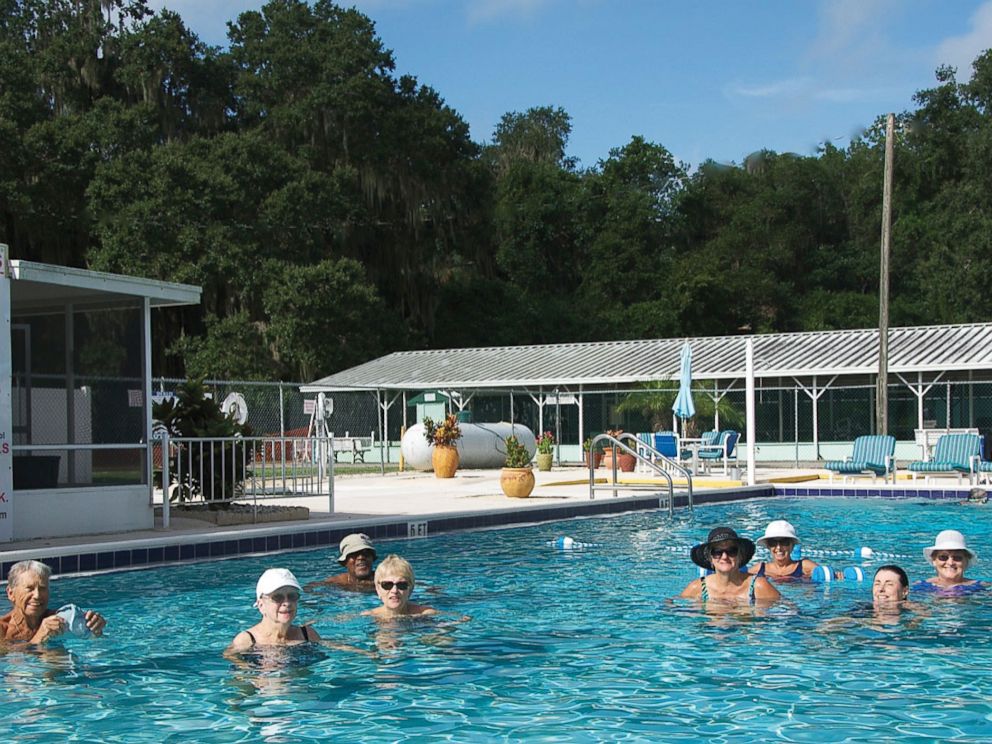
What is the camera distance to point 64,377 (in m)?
12.0

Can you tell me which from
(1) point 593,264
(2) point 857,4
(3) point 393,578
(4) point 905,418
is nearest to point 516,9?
(2) point 857,4

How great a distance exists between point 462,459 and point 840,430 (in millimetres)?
8941

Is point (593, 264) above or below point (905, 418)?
above

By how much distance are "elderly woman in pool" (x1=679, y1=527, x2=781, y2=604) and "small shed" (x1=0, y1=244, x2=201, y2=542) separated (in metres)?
6.30

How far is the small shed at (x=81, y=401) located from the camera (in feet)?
37.5

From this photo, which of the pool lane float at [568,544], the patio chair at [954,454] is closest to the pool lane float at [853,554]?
→ the pool lane float at [568,544]

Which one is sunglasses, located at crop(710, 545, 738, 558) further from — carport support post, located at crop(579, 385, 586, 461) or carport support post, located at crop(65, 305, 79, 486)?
carport support post, located at crop(579, 385, 586, 461)

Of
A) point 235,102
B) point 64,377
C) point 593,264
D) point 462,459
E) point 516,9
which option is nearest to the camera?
point 64,377

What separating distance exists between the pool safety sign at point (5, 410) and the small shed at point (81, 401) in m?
0.25

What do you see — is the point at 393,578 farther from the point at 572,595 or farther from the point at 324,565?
the point at 324,565

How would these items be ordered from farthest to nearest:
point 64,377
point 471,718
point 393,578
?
point 64,377, point 393,578, point 471,718

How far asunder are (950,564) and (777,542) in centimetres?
120

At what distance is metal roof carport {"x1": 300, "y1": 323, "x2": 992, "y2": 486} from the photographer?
2684 centimetres

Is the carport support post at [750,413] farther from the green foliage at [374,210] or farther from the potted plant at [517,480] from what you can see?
the green foliage at [374,210]
